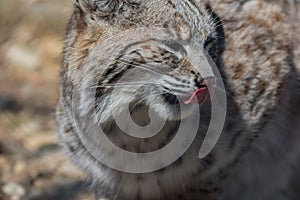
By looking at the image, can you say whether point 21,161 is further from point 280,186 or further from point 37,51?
point 280,186

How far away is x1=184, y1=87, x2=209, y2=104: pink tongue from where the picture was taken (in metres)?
3.42

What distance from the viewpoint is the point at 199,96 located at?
347cm

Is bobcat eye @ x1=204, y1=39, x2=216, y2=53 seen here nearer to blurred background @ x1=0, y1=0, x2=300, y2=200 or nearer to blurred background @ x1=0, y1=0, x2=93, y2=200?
blurred background @ x1=0, y1=0, x2=300, y2=200

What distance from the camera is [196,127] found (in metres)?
3.95

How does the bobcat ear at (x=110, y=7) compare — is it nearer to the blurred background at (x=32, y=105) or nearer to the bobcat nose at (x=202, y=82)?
the bobcat nose at (x=202, y=82)

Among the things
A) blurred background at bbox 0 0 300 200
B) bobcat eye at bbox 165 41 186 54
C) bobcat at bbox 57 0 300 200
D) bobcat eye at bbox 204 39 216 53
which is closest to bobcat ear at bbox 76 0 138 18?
bobcat at bbox 57 0 300 200

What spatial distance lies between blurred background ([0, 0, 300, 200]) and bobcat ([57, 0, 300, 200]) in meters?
0.38

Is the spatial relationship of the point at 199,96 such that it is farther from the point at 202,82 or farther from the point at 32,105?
the point at 32,105

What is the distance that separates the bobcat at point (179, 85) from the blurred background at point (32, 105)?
0.38 m

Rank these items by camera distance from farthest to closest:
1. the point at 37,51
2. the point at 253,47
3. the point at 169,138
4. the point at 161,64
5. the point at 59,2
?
the point at 59,2 < the point at 37,51 < the point at 253,47 < the point at 169,138 < the point at 161,64

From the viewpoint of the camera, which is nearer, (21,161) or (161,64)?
(161,64)

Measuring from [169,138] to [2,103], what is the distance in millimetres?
2133

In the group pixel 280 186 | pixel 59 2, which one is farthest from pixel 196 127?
pixel 59 2

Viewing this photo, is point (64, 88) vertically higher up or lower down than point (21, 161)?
higher up
